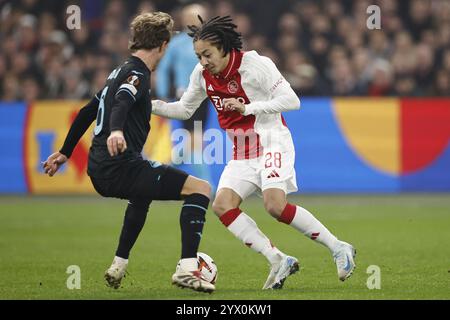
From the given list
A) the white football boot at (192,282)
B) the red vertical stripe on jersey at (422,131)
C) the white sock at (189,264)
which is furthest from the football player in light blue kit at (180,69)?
the white football boot at (192,282)

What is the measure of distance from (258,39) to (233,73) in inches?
372

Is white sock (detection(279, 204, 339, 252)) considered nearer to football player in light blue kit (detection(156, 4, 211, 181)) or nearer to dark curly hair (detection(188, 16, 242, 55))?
dark curly hair (detection(188, 16, 242, 55))

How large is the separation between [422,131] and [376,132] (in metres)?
0.68

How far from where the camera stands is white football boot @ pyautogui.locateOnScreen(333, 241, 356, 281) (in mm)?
7320

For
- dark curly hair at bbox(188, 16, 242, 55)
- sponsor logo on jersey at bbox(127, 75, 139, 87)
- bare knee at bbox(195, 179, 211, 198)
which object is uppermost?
dark curly hair at bbox(188, 16, 242, 55)

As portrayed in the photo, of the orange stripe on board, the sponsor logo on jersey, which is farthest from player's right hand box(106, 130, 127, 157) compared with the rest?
the orange stripe on board

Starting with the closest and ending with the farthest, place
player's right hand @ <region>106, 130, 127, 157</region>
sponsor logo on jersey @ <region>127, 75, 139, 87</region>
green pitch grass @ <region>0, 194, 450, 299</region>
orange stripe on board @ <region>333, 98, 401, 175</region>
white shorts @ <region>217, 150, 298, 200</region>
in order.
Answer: player's right hand @ <region>106, 130, 127, 157</region>
sponsor logo on jersey @ <region>127, 75, 139, 87</region>
green pitch grass @ <region>0, 194, 450, 299</region>
white shorts @ <region>217, 150, 298, 200</region>
orange stripe on board @ <region>333, 98, 401, 175</region>

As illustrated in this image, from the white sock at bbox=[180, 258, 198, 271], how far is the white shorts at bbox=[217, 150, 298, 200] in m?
0.86

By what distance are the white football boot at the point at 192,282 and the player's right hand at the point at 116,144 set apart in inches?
37.4

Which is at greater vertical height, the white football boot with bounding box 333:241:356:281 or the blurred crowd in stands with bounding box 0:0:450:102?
the blurred crowd in stands with bounding box 0:0:450:102

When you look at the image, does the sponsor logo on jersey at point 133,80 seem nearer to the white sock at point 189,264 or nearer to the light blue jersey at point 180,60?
the white sock at point 189,264

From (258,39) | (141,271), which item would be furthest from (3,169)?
(141,271)

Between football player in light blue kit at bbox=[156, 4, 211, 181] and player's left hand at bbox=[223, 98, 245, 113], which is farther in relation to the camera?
football player in light blue kit at bbox=[156, 4, 211, 181]
